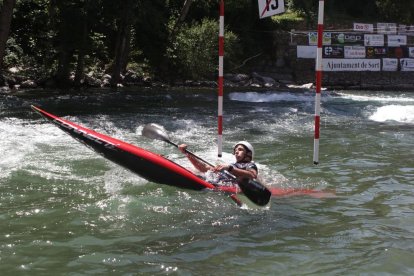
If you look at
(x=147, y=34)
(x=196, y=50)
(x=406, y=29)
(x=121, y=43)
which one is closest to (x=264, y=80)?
(x=196, y=50)

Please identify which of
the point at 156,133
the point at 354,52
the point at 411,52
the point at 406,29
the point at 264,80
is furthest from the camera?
the point at 406,29

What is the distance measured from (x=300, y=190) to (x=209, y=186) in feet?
3.96

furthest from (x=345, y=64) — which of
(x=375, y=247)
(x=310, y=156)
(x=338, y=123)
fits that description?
(x=375, y=247)

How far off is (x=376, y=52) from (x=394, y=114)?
45.3 feet

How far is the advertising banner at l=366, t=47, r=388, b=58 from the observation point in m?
26.5

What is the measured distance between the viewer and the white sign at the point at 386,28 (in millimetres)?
27328

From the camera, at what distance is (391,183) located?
20.6ft

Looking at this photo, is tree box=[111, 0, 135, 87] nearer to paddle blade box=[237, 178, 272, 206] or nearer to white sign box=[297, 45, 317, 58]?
white sign box=[297, 45, 317, 58]

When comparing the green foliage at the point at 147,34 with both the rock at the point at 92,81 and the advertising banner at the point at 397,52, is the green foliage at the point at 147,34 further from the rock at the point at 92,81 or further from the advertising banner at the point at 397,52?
the advertising banner at the point at 397,52

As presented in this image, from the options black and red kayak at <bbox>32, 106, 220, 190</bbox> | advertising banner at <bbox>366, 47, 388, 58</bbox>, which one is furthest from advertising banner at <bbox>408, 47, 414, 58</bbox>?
black and red kayak at <bbox>32, 106, 220, 190</bbox>

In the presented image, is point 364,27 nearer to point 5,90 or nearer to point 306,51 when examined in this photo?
point 306,51

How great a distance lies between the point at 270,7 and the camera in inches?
279

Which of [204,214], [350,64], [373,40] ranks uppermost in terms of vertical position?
[373,40]

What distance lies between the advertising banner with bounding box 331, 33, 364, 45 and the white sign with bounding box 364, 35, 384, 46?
307 millimetres
